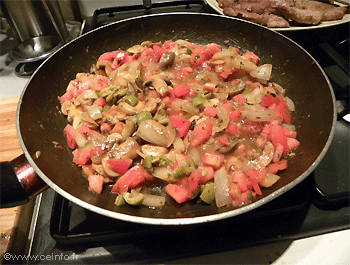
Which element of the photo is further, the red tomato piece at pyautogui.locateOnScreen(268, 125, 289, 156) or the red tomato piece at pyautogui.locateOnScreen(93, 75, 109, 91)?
the red tomato piece at pyautogui.locateOnScreen(93, 75, 109, 91)

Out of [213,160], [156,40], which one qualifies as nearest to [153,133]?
[213,160]

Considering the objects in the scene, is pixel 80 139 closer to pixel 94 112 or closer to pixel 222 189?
pixel 94 112

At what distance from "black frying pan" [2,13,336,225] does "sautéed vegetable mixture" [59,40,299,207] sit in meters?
0.06

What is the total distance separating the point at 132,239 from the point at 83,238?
9.3 inches

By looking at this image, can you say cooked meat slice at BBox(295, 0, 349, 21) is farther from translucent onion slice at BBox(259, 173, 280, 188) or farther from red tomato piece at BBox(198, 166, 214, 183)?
red tomato piece at BBox(198, 166, 214, 183)

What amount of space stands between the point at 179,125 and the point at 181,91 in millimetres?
307

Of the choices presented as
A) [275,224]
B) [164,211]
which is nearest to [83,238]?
[164,211]

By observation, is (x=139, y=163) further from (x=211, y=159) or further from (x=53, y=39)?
(x=53, y=39)

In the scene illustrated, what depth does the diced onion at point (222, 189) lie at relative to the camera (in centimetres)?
112

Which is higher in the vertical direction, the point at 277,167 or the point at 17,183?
the point at 17,183

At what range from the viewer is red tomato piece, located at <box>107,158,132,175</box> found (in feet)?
4.08

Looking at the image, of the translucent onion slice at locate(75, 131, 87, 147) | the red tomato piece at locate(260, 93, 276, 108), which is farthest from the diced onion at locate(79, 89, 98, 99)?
the red tomato piece at locate(260, 93, 276, 108)

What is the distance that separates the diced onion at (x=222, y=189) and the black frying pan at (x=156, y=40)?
0.04m

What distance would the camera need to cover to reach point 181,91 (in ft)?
5.28
